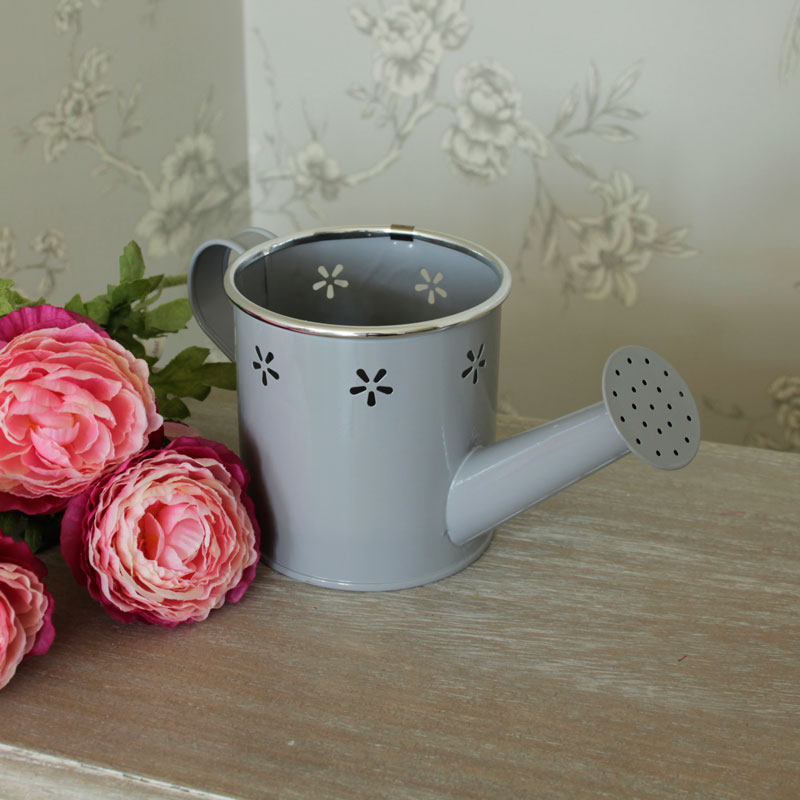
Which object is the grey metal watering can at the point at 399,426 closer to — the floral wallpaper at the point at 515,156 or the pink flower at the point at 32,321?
the pink flower at the point at 32,321

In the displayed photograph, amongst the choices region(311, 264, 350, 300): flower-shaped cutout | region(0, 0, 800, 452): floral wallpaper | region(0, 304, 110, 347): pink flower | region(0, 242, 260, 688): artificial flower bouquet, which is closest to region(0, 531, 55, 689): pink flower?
region(0, 242, 260, 688): artificial flower bouquet

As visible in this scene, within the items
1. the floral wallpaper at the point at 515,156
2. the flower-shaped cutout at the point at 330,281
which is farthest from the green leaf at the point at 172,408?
the floral wallpaper at the point at 515,156

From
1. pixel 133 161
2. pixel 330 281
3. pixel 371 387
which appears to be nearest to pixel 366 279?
pixel 330 281

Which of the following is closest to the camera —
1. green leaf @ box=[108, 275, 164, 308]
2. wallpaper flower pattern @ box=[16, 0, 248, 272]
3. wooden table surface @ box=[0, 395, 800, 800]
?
wooden table surface @ box=[0, 395, 800, 800]

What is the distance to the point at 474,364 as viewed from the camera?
18.2 inches

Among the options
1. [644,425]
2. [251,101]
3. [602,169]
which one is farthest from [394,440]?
[251,101]

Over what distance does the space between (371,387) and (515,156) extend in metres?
0.62

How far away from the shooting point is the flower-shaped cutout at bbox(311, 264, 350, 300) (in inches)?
21.1

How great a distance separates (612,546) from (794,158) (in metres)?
0.56

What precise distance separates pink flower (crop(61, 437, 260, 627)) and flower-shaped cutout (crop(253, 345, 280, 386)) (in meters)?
0.05

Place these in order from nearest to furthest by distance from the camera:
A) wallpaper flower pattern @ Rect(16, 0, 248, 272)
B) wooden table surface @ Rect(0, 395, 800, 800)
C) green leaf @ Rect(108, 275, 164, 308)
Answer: wooden table surface @ Rect(0, 395, 800, 800)
green leaf @ Rect(108, 275, 164, 308)
wallpaper flower pattern @ Rect(16, 0, 248, 272)

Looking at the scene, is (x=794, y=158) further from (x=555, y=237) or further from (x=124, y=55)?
(x=124, y=55)

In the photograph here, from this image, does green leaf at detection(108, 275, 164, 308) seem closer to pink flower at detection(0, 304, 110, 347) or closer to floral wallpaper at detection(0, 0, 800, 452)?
pink flower at detection(0, 304, 110, 347)

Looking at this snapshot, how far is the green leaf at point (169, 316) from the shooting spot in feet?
1.76
